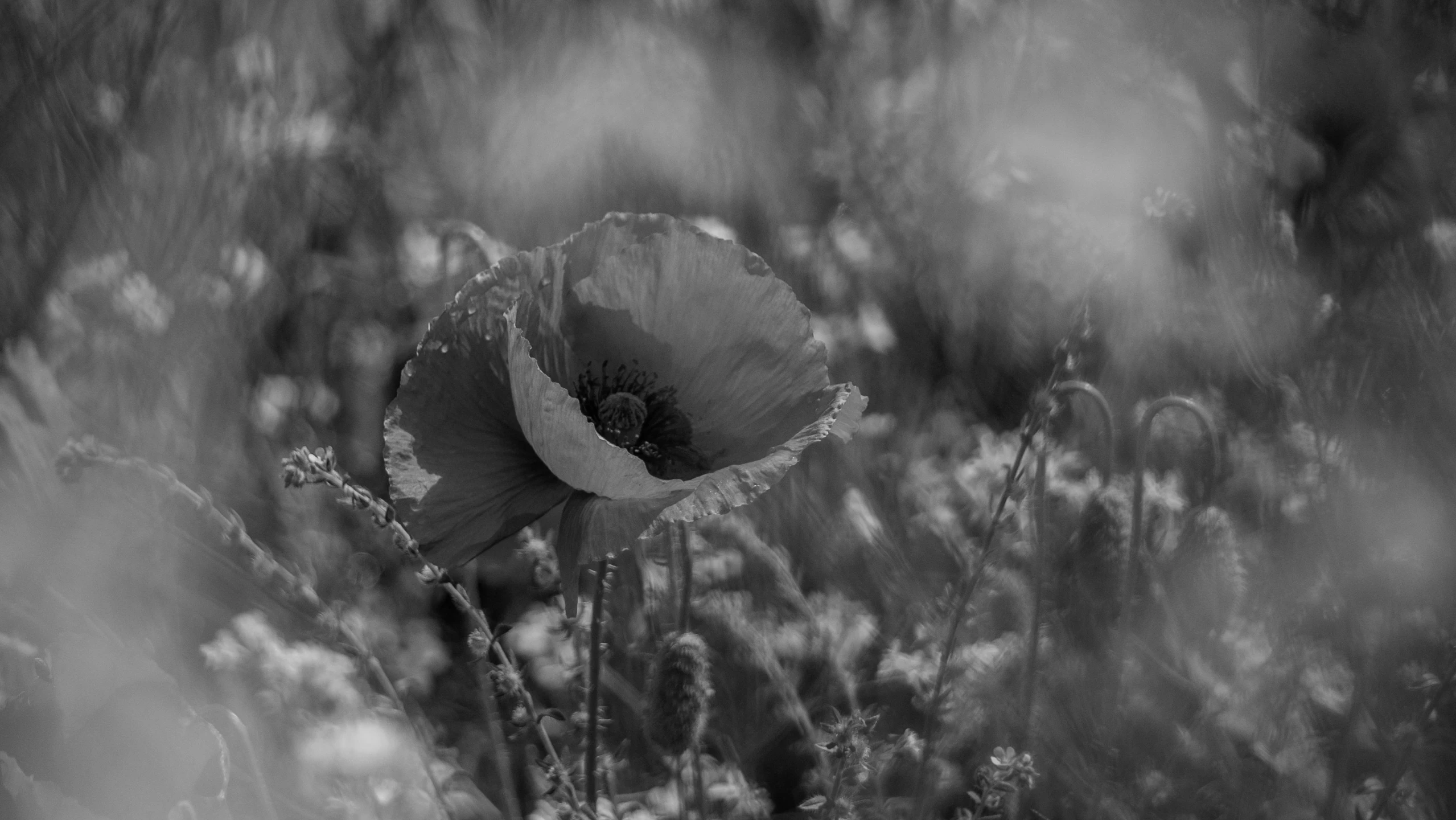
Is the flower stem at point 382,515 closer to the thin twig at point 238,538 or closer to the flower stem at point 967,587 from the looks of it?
the thin twig at point 238,538

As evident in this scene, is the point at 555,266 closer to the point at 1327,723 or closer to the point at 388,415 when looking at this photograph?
the point at 388,415

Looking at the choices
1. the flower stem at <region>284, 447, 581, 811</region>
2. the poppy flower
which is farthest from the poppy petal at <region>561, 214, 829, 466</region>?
the flower stem at <region>284, 447, 581, 811</region>

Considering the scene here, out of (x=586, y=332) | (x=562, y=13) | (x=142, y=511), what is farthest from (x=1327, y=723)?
(x=562, y=13)

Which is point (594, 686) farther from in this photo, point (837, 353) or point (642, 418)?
point (837, 353)

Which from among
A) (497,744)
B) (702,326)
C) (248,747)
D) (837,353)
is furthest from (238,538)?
(837,353)

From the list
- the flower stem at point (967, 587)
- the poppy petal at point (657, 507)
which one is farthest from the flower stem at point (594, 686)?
the flower stem at point (967, 587)

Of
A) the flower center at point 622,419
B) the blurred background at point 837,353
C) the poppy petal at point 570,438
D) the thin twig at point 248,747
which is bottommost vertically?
the thin twig at point 248,747

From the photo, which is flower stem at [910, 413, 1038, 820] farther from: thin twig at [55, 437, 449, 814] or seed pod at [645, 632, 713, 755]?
thin twig at [55, 437, 449, 814]
